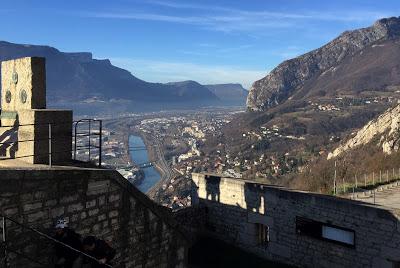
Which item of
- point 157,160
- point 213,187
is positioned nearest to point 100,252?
point 213,187

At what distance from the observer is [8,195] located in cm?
654

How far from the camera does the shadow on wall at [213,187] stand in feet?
58.9

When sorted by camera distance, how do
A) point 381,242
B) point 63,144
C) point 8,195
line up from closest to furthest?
1. point 8,195
2. point 63,144
3. point 381,242

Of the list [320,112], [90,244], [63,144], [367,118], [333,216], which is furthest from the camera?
[320,112]

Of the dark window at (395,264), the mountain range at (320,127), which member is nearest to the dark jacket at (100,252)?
the dark window at (395,264)

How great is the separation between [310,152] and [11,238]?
81.6 metres

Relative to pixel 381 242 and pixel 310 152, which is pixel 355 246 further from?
pixel 310 152

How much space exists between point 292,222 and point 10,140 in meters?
9.99

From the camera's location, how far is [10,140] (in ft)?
30.2

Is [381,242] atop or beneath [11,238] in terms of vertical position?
beneath

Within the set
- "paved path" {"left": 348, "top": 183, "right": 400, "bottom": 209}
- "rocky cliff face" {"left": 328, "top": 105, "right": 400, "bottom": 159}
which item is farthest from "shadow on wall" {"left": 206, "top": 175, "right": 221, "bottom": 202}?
"rocky cliff face" {"left": 328, "top": 105, "right": 400, "bottom": 159}

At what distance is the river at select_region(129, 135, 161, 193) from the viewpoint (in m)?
80.6

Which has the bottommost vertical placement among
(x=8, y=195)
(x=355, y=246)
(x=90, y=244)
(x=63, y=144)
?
(x=355, y=246)

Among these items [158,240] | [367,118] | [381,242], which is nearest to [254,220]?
[381,242]
